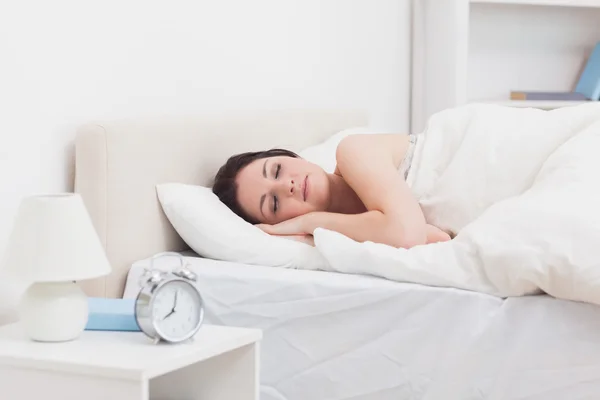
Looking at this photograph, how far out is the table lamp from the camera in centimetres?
133

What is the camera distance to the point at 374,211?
75.4 inches

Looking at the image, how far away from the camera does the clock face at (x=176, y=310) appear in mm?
1382

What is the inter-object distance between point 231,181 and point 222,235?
0.65 ft

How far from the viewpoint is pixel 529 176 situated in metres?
1.95

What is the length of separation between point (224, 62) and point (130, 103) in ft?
1.37

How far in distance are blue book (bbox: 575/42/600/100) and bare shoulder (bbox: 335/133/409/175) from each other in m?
1.58

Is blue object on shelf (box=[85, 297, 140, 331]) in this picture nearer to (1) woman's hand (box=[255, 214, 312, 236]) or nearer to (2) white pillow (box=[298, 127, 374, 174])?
(1) woman's hand (box=[255, 214, 312, 236])

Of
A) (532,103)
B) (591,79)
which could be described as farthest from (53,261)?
(591,79)

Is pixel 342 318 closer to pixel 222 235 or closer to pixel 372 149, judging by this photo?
pixel 222 235

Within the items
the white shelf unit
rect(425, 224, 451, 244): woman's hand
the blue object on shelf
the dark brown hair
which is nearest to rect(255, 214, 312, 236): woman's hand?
the dark brown hair

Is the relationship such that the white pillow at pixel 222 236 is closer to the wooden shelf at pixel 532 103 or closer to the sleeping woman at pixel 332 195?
the sleeping woman at pixel 332 195

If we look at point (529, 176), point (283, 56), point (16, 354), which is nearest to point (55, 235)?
point (16, 354)

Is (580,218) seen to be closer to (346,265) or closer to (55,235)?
(346,265)

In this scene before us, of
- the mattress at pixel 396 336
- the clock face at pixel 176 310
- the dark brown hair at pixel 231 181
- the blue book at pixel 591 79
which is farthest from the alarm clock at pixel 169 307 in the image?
the blue book at pixel 591 79
